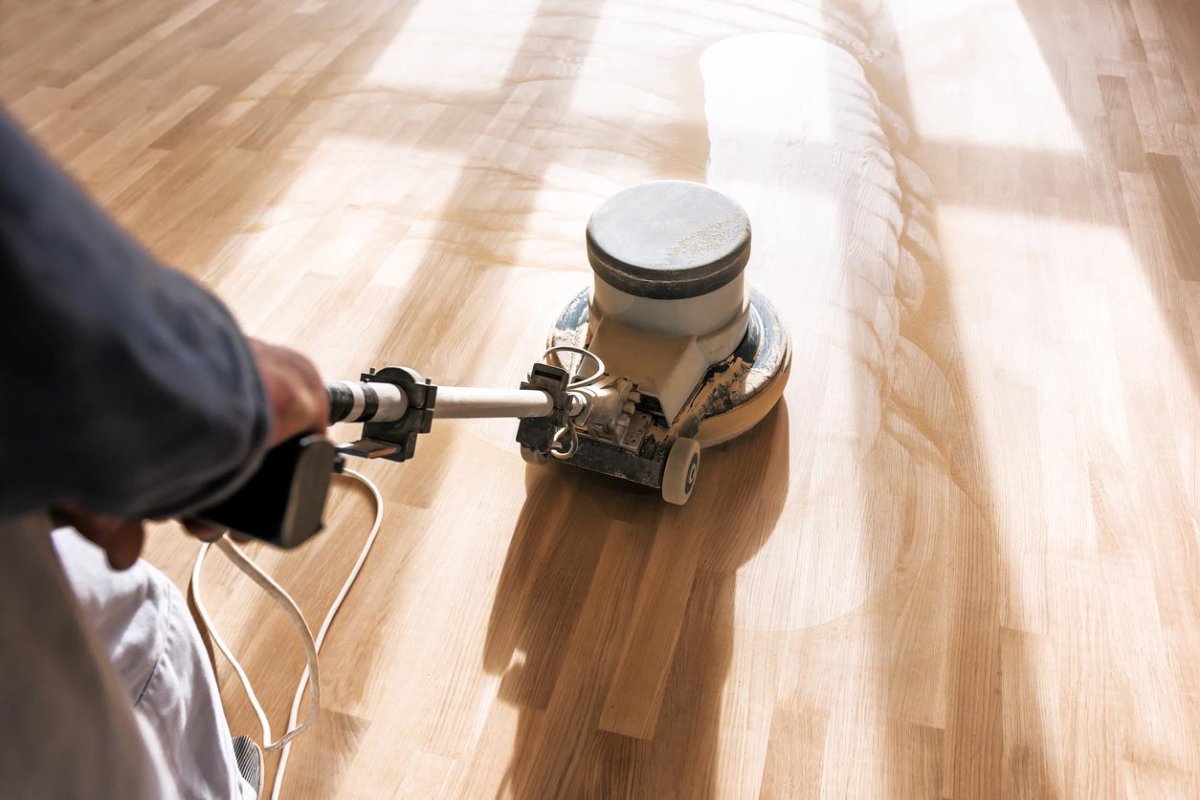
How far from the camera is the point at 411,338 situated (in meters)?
1.85

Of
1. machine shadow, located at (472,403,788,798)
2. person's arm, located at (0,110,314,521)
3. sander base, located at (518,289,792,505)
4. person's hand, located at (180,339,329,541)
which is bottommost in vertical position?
machine shadow, located at (472,403,788,798)

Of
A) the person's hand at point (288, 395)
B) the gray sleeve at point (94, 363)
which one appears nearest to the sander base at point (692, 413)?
the person's hand at point (288, 395)

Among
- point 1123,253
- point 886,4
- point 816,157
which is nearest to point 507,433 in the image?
point 816,157

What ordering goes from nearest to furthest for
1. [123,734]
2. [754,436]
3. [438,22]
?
[123,734], [754,436], [438,22]

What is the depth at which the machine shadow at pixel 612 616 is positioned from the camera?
1.25 m

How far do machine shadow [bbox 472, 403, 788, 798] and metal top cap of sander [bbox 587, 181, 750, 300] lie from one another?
363 millimetres

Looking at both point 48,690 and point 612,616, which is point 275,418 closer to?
point 48,690

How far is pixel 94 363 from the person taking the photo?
40 cm

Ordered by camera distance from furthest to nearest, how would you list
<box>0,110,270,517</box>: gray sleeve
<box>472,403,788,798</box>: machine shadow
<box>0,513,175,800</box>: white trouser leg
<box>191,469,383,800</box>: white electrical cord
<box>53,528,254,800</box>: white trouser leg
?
<box>472,403,788,798</box>: machine shadow
<box>191,469,383,800</box>: white electrical cord
<box>53,528,254,800</box>: white trouser leg
<box>0,513,175,800</box>: white trouser leg
<box>0,110,270,517</box>: gray sleeve

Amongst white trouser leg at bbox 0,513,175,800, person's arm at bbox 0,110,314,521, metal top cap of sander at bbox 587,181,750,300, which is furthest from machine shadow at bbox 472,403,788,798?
person's arm at bbox 0,110,314,521

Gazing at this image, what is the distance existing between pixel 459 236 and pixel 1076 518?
1.30 metres

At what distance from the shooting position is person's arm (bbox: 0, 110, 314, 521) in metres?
0.38

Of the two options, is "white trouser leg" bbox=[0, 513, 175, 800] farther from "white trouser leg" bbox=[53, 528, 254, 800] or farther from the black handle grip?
"white trouser leg" bbox=[53, 528, 254, 800]

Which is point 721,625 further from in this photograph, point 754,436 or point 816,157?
point 816,157
